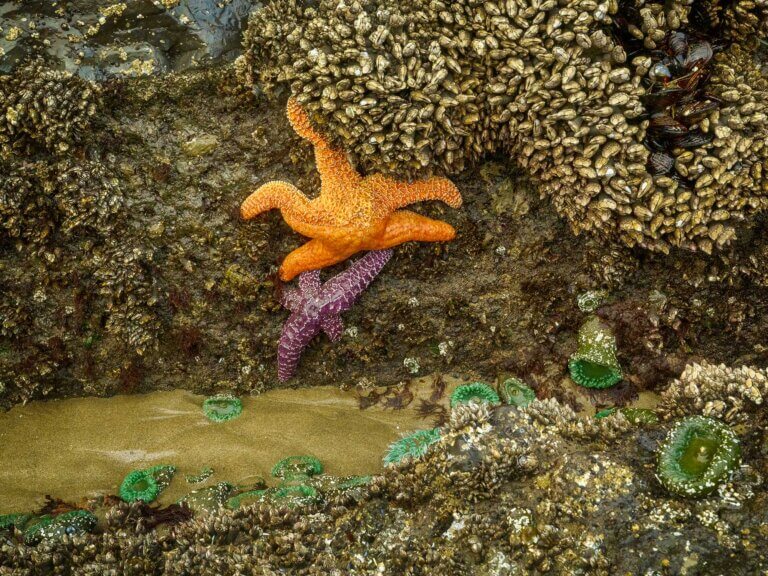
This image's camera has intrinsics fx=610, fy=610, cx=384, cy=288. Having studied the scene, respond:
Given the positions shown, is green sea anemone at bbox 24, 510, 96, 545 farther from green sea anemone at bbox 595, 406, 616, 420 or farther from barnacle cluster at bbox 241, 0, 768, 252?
green sea anemone at bbox 595, 406, 616, 420

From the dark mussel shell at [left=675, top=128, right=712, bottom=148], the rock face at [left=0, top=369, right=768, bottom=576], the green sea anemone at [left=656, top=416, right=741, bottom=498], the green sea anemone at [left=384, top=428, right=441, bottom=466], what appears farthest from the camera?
the green sea anemone at [left=384, top=428, right=441, bottom=466]

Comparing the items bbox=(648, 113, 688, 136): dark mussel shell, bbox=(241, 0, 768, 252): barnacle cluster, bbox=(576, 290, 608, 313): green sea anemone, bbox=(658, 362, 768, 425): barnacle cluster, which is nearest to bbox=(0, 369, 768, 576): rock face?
bbox=(658, 362, 768, 425): barnacle cluster

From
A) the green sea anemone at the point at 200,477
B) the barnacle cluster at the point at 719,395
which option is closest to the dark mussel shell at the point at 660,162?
the barnacle cluster at the point at 719,395

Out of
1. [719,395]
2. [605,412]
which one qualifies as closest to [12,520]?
[605,412]

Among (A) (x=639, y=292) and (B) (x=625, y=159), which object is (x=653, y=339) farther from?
Answer: (B) (x=625, y=159)

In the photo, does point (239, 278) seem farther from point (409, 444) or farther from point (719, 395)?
point (719, 395)

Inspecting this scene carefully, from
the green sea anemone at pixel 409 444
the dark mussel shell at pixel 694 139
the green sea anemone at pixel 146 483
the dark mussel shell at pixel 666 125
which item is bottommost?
the green sea anemone at pixel 146 483

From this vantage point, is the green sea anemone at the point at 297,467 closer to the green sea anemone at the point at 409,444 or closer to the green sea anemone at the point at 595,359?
the green sea anemone at the point at 409,444
